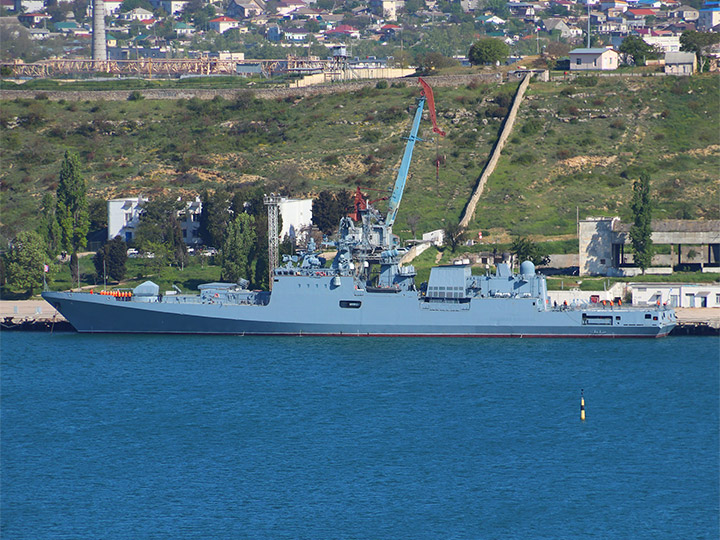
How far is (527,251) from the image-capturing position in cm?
7388

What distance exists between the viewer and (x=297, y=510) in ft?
128

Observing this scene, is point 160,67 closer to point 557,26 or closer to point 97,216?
point 97,216

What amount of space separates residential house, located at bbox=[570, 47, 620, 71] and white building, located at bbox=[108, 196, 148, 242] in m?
42.3

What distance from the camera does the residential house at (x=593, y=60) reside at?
356 feet

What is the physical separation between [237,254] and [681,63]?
48.8 meters

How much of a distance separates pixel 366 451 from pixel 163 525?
9.19 m

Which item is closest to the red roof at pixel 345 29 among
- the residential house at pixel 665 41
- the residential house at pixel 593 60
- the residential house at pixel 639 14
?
the residential house at pixel 639 14

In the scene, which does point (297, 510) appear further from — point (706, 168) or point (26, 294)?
point (706, 168)

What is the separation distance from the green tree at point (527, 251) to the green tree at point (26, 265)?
2774cm

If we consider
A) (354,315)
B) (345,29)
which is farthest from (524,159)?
(345,29)

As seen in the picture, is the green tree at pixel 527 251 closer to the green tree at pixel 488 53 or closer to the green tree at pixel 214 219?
the green tree at pixel 214 219

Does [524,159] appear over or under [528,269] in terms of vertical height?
over

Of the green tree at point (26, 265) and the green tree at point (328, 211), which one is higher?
the green tree at point (328, 211)

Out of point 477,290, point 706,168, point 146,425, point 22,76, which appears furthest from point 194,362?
point 22,76
